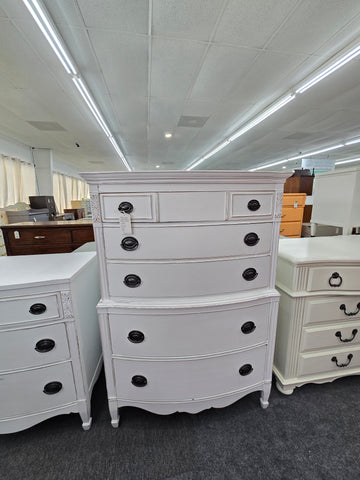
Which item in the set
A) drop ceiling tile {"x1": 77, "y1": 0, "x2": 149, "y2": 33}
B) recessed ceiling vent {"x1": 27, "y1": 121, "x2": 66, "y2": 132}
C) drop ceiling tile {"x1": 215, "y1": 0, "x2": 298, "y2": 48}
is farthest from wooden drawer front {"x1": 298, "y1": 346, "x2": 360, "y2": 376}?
recessed ceiling vent {"x1": 27, "y1": 121, "x2": 66, "y2": 132}

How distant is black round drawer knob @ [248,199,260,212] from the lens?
3.08 ft

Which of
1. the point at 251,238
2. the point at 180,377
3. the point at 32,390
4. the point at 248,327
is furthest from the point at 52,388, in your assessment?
the point at 251,238

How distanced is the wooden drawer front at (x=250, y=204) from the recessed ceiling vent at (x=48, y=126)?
209 inches

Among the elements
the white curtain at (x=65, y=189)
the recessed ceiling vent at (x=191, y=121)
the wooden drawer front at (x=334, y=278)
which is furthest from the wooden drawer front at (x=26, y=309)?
the white curtain at (x=65, y=189)

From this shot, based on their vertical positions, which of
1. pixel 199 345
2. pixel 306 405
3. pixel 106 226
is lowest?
pixel 306 405

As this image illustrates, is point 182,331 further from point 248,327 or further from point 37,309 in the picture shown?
point 37,309

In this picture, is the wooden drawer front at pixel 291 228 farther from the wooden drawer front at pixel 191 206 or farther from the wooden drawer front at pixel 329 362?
the wooden drawer front at pixel 191 206

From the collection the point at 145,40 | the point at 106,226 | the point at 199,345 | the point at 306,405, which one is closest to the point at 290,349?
the point at 306,405

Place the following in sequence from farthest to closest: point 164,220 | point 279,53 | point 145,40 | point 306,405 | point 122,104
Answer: point 122,104 < point 279,53 < point 145,40 < point 306,405 < point 164,220

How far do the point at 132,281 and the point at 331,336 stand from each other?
1340mm

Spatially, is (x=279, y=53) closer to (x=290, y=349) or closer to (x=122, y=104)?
(x=122, y=104)

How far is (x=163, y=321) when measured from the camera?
982mm

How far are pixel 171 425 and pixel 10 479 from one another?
30.9 inches

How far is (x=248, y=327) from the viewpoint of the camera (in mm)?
1076
